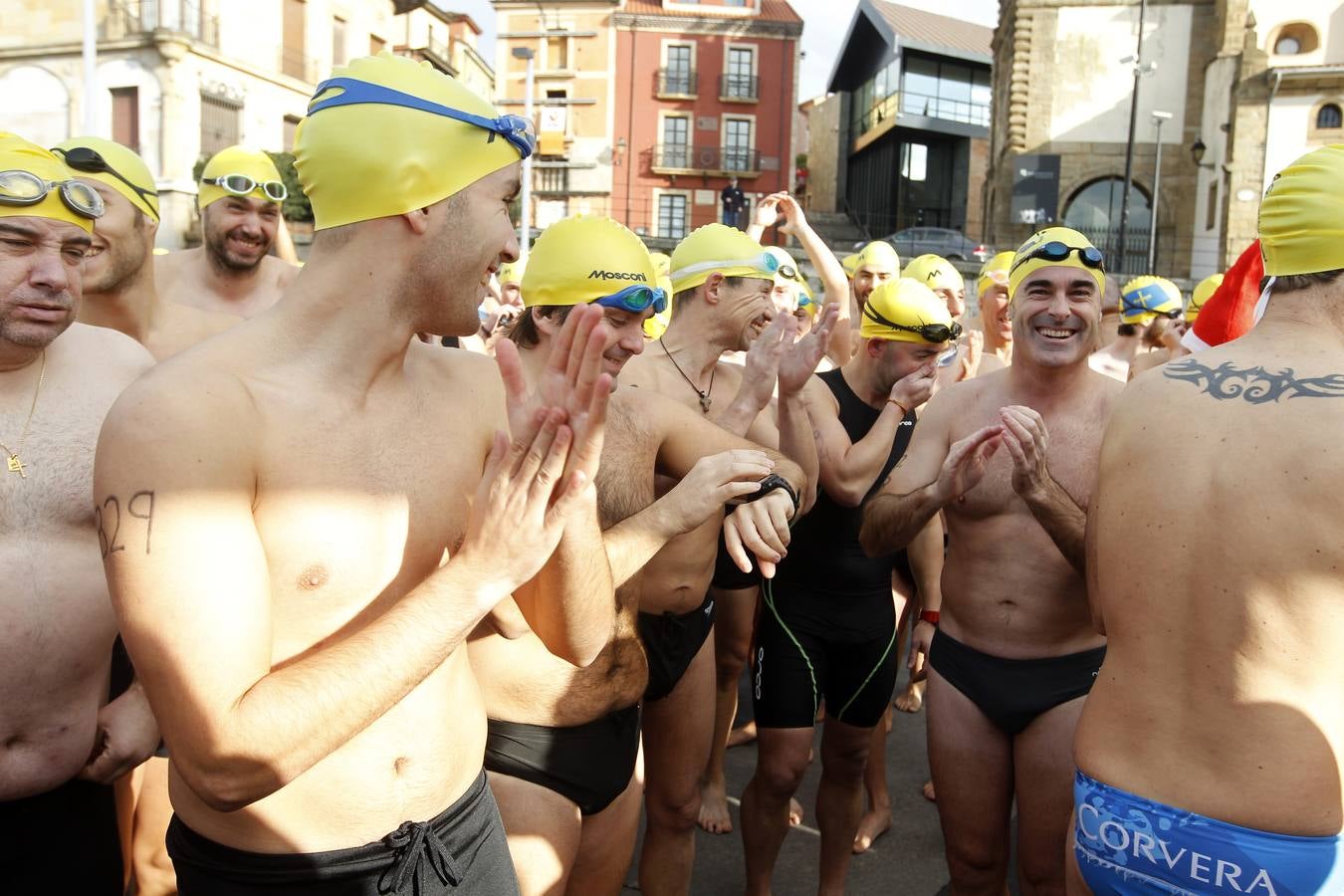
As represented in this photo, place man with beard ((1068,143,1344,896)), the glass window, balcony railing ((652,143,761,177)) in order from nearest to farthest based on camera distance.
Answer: man with beard ((1068,143,1344,896)) → balcony railing ((652,143,761,177)) → the glass window

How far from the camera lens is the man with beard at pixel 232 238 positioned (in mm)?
4949

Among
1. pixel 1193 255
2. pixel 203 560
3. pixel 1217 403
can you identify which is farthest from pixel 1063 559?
pixel 1193 255

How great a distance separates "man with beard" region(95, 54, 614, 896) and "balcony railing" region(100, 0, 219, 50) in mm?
34444

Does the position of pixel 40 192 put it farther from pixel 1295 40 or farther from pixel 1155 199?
pixel 1295 40

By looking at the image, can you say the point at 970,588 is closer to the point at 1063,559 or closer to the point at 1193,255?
the point at 1063,559

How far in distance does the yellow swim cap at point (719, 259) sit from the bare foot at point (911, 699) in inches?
121

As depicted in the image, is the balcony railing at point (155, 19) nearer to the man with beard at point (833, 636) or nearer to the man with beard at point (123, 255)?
the man with beard at point (123, 255)

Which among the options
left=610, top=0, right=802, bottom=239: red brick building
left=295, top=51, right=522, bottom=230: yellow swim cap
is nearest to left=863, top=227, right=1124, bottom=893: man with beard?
left=295, top=51, right=522, bottom=230: yellow swim cap

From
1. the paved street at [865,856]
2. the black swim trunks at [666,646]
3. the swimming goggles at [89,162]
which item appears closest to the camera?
the black swim trunks at [666,646]

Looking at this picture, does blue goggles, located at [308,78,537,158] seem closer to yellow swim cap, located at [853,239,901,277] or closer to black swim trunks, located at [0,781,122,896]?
black swim trunks, located at [0,781,122,896]

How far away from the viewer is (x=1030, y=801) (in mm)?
3168

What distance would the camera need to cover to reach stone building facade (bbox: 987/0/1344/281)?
94.9 feet

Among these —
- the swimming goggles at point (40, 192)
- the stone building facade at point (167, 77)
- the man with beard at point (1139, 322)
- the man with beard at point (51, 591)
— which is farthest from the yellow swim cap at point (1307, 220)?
the stone building facade at point (167, 77)

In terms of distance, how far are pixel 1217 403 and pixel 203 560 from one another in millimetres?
2022
